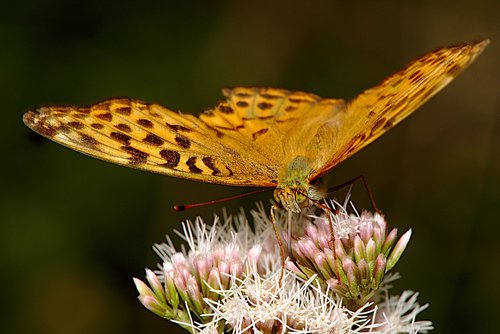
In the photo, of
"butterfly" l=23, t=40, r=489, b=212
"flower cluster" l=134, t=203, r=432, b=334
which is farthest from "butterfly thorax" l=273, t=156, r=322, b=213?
"flower cluster" l=134, t=203, r=432, b=334

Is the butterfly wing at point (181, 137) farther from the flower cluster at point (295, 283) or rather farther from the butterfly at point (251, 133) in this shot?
the flower cluster at point (295, 283)

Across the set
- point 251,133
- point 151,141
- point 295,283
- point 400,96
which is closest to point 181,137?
point 151,141

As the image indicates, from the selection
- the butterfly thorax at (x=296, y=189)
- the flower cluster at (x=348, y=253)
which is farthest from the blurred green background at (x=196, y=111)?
the butterfly thorax at (x=296, y=189)

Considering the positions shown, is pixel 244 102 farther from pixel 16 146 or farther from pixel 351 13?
pixel 351 13

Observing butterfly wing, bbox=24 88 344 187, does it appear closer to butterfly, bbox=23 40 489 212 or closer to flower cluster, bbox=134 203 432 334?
butterfly, bbox=23 40 489 212

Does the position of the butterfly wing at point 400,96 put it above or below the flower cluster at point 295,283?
above

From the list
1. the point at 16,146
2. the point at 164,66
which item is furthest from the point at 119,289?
the point at 164,66

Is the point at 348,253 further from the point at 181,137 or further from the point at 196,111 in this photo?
the point at 196,111
